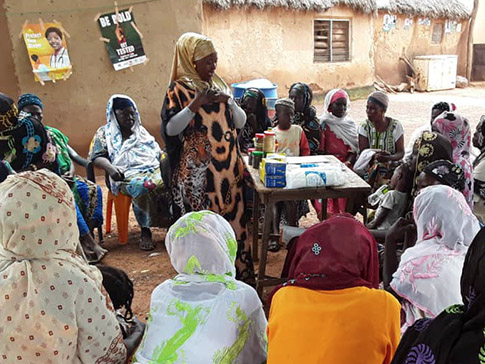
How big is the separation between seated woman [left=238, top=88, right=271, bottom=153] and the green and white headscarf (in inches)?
108

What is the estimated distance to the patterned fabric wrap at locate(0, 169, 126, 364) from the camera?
1.70 meters

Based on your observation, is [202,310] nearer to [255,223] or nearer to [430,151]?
[430,151]

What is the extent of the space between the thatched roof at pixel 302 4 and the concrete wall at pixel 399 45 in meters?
2.23

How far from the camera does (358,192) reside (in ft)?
11.0

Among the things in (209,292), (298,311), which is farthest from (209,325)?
(298,311)

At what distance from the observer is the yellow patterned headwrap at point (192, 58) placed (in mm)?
3297

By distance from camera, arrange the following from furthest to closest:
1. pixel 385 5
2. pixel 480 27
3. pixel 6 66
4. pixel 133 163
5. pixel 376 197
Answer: pixel 480 27, pixel 385 5, pixel 6 66, pixel 133 163, pixel 376 197

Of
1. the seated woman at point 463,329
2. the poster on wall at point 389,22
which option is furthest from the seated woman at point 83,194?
the poster on wall at point 389,22

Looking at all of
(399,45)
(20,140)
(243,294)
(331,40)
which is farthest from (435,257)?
(399,45)

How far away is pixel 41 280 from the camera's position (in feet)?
5.63

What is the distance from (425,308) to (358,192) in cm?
128

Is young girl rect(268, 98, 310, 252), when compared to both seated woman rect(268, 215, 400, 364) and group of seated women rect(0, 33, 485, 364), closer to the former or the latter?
group of seated women rect(0, 33, 485, 364)

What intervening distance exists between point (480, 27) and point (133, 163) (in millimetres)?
19422

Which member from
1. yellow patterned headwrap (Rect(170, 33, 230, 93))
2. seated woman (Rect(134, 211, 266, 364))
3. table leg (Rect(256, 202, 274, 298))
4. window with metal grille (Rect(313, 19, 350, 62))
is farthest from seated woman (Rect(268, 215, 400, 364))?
window with metal grille (Rect(313, 19, 350, 62))
